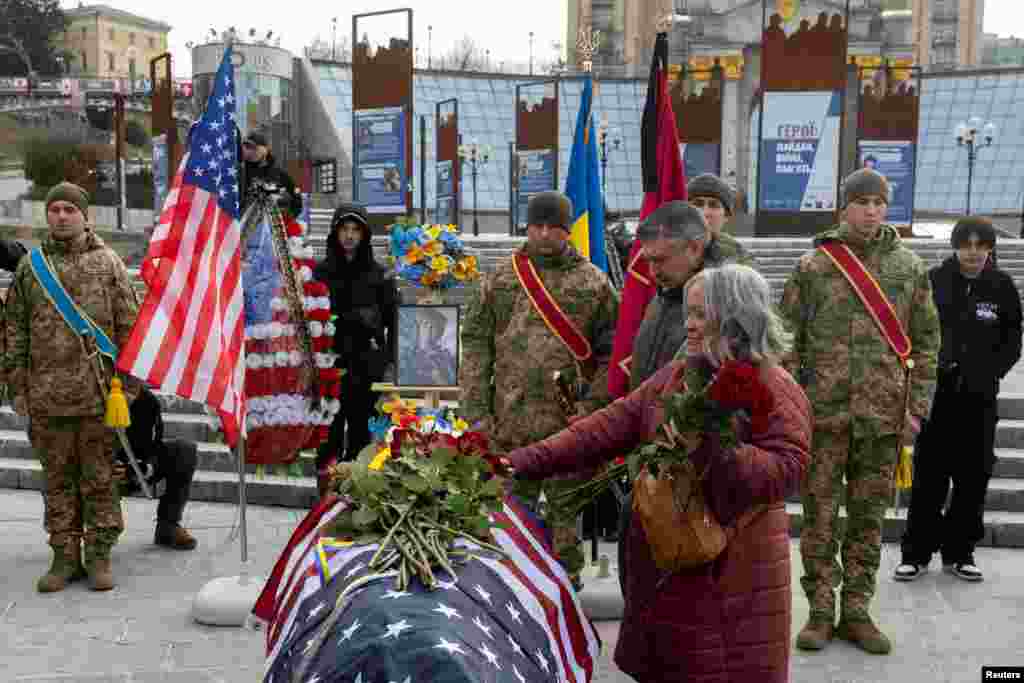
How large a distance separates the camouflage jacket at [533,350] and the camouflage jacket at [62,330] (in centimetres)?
197

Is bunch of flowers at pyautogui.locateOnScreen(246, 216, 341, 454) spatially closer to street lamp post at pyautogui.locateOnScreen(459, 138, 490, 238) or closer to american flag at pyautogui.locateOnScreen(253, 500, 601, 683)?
american flag at pyautogui.locateOnScreen(253, 500, 601, 683)

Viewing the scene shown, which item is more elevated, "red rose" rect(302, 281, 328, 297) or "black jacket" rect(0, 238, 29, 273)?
"black jacket" rect(0, 238, 29, 273)

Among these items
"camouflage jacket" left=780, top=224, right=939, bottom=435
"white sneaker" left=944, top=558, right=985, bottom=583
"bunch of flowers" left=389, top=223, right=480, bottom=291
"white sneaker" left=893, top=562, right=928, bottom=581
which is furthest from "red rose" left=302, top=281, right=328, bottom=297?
"white sneaker" left=944, top=558, right=985, bottom=583

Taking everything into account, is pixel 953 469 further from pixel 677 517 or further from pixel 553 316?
pixel 677 517

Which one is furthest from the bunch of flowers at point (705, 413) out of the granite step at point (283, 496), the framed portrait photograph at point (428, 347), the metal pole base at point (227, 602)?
the granite step at point (283, 496)

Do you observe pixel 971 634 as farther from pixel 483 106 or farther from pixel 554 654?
pixel 483 106

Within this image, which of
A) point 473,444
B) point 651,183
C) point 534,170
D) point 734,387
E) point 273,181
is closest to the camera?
point 734,387

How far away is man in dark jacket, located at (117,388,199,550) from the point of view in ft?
19.7

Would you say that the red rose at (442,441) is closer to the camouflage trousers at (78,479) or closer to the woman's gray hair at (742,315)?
the woman's gray hair at (742,315)

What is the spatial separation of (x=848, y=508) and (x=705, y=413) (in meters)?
2.53

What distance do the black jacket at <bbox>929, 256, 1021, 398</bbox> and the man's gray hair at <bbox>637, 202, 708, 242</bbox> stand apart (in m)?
2.74

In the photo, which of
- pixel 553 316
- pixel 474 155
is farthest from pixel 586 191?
pixel 474 155

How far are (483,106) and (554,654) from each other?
45434mm

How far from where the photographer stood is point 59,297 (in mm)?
5363
